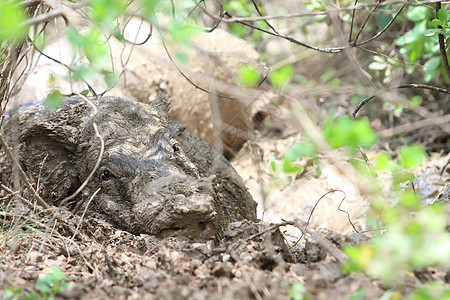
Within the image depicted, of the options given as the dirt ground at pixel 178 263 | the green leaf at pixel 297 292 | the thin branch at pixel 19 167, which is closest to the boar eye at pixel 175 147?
the dirt ground at pixel 178 263

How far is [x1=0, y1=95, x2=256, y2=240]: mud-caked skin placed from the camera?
347 cm

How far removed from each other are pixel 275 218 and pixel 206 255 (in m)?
3.30

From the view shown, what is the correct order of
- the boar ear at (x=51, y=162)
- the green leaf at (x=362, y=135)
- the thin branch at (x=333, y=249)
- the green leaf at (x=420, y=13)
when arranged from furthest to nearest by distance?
the green leaf at (x=420, y=13) < the boar ear at (x=51, y=162) < the thin branch at (x=333, y=249) < the green leaf at (x=362, y=135)

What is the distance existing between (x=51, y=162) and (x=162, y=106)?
3.82ft

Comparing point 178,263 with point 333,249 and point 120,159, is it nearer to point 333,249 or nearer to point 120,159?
point 333,249

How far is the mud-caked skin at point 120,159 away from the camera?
11.4 feet

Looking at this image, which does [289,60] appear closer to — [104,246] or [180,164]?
[180,164]

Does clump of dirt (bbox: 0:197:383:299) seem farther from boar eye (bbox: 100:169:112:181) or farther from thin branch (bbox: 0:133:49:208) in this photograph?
boar eye (bbox: 100:169:112:181)

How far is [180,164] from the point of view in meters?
3.71

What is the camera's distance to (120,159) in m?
3.68

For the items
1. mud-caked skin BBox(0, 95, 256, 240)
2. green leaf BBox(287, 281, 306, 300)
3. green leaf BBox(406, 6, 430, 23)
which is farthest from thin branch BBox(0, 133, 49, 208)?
green leaf BBox(406, 6, 430, 23)

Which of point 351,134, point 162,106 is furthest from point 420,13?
point 351,134

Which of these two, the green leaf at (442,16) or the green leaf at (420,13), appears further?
the green leaf at (420,13)

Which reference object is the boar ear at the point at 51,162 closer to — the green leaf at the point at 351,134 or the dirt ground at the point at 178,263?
the dirt ground at the point at 178,263
